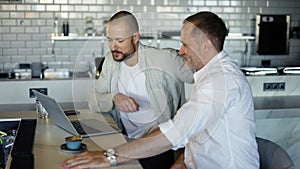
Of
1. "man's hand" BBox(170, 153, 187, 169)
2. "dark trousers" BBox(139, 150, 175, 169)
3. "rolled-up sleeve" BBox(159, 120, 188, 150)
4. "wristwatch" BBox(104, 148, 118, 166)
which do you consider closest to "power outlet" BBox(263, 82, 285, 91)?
"dark trousers" BBox(139, 150, 175, 169)

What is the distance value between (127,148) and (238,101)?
49 centimetres

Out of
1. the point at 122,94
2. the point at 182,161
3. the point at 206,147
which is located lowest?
the point at 182,161

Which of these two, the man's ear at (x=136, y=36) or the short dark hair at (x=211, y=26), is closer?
the short dark hair at (x=211, y=26)

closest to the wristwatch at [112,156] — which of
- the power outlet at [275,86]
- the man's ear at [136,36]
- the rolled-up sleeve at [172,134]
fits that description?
the rolled-up sleeve at [172,134]

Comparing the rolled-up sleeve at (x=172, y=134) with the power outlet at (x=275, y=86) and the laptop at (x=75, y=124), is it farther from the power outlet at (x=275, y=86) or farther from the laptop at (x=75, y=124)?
the power outlet at (x=275, y=86)

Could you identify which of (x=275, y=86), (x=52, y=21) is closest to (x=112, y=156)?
(x=275, y=86)

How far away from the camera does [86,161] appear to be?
68.2 inches

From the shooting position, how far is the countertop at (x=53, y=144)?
1.76m

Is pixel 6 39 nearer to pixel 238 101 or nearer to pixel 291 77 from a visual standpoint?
pixel 291 77

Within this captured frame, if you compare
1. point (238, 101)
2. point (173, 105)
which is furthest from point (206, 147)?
point (173, 105)

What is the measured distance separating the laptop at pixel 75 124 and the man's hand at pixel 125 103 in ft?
0.38

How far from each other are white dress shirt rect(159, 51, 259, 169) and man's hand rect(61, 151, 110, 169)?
263 millimetres

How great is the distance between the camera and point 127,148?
1802mm

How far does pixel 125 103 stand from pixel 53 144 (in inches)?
17.5
